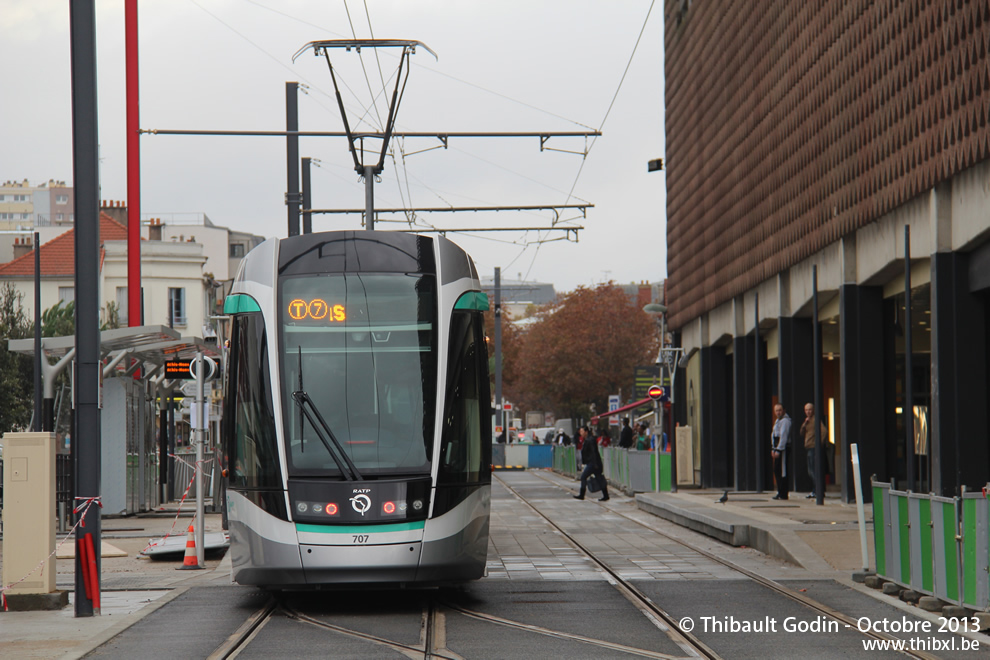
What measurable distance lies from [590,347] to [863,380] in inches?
1860

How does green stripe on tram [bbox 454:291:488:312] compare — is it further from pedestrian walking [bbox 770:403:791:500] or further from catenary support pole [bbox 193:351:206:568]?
pedestrian walking [bbox 770:403:791:500]

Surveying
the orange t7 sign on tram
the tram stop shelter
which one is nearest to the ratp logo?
the orange t7 sign on tram

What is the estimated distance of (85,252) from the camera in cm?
1130

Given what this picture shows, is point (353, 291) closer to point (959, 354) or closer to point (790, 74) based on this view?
point (959, 354)

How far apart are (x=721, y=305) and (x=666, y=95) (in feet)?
27.3

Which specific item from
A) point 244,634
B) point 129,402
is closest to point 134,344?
point 129,402

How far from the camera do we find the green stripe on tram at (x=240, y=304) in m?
11.2

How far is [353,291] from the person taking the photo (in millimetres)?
11258

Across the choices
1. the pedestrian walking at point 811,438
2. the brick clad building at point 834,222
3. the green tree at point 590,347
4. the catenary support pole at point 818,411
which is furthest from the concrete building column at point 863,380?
the green tree at point 590,347

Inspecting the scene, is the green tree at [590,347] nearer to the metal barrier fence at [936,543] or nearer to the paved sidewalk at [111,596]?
the paved sidewalk at [111,596]

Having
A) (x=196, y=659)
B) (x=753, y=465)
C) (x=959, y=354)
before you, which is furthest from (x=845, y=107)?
(x=196, y=659)

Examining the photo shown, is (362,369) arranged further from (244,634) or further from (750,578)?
(750,578)

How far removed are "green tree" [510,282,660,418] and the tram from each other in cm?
5692

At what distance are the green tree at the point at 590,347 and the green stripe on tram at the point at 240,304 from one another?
56824 millimetres
